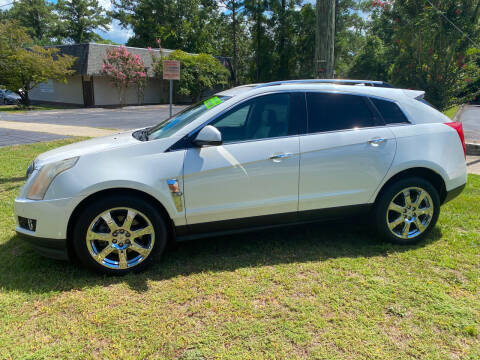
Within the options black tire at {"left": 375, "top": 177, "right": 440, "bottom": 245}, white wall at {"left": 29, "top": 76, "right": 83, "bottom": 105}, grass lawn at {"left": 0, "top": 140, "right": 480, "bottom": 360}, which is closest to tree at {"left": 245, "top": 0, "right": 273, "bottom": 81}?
white wall at {"left": 29, "top": 76, "right": 83, "bottom": 105}

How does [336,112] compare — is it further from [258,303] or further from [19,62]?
[19,62]

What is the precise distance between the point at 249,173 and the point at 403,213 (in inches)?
70.5

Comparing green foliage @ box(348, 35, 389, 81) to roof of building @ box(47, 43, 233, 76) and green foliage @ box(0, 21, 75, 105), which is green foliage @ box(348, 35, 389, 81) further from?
green foliage @ box(0, 21, 75, 105)

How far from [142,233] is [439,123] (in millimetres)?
3323

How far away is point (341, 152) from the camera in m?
3.58

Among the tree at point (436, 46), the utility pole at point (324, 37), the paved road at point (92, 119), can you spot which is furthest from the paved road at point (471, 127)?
the paved road at point (92, 119)

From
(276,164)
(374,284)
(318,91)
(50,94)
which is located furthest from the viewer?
(50,94)

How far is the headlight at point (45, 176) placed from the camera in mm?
3105

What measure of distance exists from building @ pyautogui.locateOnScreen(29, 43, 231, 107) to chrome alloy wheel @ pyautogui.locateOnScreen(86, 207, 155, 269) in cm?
2694

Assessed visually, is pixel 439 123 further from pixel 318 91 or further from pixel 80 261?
pixel 80 261

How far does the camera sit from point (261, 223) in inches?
140

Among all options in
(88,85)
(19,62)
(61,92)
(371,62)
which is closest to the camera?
(19,62)

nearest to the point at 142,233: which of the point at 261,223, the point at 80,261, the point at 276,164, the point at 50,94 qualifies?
the point at 80,261

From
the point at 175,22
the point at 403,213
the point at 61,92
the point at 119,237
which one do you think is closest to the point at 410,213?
the point at 403,213
